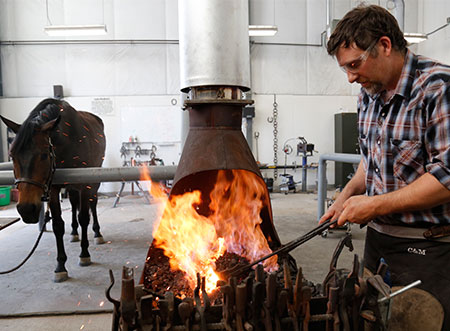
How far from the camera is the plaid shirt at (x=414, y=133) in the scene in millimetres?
1246

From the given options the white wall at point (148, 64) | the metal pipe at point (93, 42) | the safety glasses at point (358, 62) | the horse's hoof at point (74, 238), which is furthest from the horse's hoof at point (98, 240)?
the metal pipe at point (93, 42)

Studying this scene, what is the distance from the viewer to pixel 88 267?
3.78 meters

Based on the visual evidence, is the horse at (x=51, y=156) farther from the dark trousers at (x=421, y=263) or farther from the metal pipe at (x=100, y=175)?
the dark trousers at (x=421, y=263)

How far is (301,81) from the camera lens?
9.55 meters

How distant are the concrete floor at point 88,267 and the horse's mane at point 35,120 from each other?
141cm

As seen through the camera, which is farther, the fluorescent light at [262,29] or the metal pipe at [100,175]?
the fluorescent light at [262,29]

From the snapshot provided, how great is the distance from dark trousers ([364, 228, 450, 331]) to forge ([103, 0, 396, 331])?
0.66 feet

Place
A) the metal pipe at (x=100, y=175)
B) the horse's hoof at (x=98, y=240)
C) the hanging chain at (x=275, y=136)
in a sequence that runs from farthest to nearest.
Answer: the hanging chain at (x=275, y=136) < the horse's hoof at (x=98, y=240) < the metal pipe at (x=100, y=175)

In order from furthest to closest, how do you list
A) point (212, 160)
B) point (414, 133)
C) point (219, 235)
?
point (219, 235) < point (212, 160) < point (414, 133)

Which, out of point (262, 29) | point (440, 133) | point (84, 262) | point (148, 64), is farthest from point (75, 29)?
point (440, 133)

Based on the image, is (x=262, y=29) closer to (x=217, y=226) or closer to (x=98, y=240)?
(x=98, y=240)

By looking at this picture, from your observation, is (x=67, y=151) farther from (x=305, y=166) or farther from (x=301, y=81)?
(x=301, y=81)

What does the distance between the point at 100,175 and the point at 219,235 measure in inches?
49.7

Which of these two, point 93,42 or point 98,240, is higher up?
point 93,42
